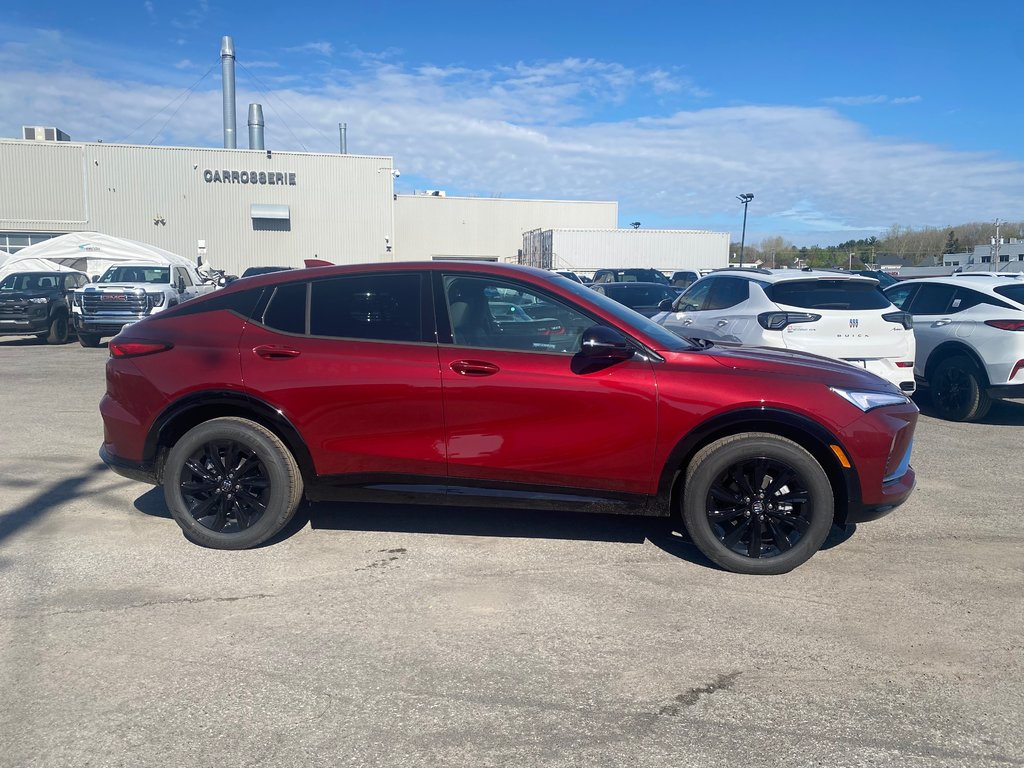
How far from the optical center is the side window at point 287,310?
4793mm

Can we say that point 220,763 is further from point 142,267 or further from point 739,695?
point 142,267

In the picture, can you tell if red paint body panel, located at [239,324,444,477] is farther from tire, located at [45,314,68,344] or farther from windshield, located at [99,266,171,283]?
windshield, located at [99,266,171,283]

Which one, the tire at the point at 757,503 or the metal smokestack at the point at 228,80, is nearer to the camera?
the tire at the point at 757,503

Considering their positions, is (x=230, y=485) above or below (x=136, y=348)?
below

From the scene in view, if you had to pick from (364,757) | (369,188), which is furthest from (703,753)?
(369,188)

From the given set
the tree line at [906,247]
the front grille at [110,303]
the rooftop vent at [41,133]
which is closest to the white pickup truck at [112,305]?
the front grille at [110,303]

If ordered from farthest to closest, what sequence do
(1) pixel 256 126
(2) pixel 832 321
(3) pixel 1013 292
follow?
1. (1) pixel 256 126
2. (3) pixel 1013 292
3. (2) pixel 832 321

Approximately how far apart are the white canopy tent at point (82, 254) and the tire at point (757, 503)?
24.3 m

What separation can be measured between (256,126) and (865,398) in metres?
47.3

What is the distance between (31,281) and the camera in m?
18.2

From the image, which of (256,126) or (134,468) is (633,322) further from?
(256,126)

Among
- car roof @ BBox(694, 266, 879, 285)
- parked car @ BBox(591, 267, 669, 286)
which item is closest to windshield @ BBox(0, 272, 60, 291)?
parked car @ BBox(591, 267, 669, 286)

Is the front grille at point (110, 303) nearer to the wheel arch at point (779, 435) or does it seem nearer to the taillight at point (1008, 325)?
the wheel arch at point (779, 435)

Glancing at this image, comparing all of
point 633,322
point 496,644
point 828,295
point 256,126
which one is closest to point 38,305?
point 828,295
